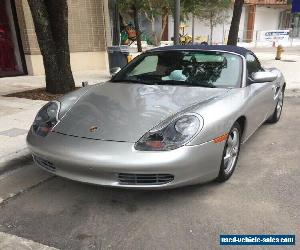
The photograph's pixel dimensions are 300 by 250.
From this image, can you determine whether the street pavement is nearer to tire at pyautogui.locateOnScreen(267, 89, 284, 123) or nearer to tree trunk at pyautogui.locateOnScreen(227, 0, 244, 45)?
tire at pyautogui.locateOnScreen(267, 89, 284, 123)

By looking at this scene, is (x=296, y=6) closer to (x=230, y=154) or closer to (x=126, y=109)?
(x=230, y=154)

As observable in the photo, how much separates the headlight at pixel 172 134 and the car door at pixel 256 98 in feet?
3.79

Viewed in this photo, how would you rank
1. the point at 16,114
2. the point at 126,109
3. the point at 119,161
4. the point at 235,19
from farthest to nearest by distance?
1. the point at 235,19
2. the point at 16,114
3. the point at 126,109
4. the point at 119,161

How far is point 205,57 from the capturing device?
450cm

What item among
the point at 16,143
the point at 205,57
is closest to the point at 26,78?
the point at 16,143

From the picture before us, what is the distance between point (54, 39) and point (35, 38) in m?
3.63

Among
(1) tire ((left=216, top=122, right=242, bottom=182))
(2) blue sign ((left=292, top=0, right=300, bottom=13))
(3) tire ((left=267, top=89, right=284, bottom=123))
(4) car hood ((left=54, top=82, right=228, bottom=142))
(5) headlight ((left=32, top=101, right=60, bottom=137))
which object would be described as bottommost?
(3) tire ((left=267, top=89, right=284, bottom=123))

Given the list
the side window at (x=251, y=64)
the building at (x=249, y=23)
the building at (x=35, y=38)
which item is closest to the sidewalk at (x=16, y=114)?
the building at (x=35, y=38)

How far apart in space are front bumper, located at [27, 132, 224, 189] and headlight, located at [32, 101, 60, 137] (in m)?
0.22

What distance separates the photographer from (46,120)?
3.64 metres

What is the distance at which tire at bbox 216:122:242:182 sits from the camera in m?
3.60

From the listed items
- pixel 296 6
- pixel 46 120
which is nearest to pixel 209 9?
pixel 296 6

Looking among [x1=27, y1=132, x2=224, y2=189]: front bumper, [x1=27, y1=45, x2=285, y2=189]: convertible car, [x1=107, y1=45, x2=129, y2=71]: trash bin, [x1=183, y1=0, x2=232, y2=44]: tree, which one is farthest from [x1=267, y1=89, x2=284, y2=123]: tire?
[x1=183, y1=0, x2=232, y2=44]: tree

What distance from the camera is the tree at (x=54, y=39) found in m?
7.05
